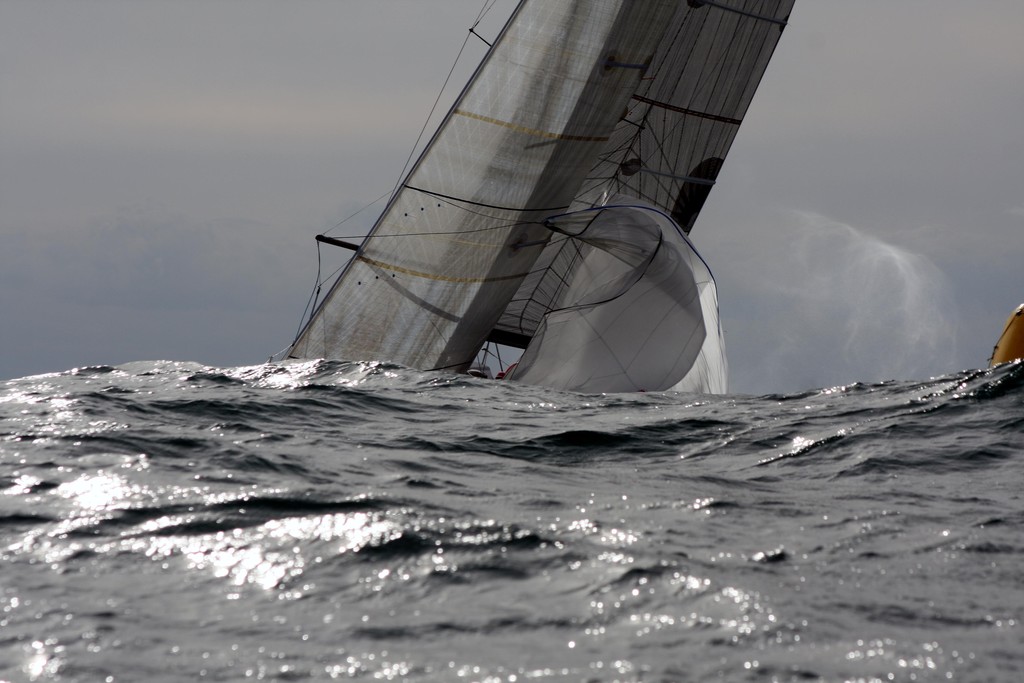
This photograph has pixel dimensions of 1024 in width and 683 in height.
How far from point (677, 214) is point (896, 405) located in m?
14.5

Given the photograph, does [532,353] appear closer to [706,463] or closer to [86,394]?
[86,394]

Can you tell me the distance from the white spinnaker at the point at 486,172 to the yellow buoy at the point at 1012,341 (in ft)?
24.9

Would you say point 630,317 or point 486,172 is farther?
point 486,172

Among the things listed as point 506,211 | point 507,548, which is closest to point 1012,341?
point 506,211

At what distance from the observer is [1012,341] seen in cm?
1838

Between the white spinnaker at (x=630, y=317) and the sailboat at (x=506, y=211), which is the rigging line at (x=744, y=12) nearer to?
the sailboat at (x=506, y=211)

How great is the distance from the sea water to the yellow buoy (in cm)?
698

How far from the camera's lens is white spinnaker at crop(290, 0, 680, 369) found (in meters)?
20.8

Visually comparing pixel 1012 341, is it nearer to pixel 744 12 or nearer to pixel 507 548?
pixel 744 12

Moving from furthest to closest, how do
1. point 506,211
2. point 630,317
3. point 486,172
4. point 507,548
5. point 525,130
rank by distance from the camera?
point 506,211, point 486,172, point 525,130, point 630,317, point 507,548

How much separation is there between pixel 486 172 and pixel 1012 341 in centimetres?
919

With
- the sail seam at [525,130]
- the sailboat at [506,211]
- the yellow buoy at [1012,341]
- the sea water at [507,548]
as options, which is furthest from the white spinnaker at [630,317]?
the sea water at [507,548]

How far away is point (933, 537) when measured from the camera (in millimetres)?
6703

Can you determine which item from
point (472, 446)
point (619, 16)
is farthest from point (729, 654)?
point (619, 16)
